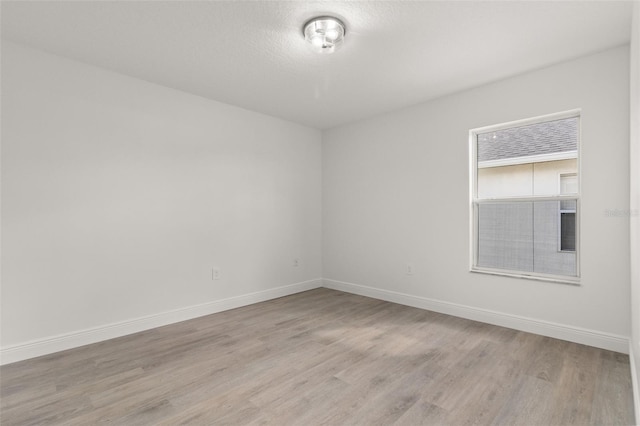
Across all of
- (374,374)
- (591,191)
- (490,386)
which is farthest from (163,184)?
(591,191)

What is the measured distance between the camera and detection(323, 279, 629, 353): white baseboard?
2.68 meters

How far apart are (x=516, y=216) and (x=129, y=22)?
390cm

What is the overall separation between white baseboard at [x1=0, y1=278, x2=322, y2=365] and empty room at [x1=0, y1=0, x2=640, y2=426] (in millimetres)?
23

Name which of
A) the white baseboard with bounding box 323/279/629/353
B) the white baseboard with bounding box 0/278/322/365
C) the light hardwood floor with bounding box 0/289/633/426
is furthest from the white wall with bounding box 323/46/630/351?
the white baseboard with bounding box 0/278/322/365

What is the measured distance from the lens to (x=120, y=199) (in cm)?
311

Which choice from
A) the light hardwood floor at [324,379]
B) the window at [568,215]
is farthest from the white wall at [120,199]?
the window at [568,215]

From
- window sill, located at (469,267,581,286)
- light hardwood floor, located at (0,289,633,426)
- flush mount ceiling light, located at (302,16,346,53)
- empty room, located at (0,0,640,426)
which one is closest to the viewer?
light hardwood floor, located at (0,289,633,426)

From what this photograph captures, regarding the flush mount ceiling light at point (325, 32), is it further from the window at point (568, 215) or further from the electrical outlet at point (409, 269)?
the electrical outlet at point (409, 269)

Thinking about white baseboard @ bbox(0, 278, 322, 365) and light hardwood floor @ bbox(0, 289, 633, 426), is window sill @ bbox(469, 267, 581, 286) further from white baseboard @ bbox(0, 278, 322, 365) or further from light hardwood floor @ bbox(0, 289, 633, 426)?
white baseboard @ bbox(0, 278, 322, 365)

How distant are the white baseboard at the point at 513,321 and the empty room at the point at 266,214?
0.02m

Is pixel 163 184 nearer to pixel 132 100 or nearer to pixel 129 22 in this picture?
pixel 132 100

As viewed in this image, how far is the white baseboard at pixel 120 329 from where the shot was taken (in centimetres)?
257

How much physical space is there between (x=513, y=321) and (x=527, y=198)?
1.25m

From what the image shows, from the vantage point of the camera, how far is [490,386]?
7.03 ft
